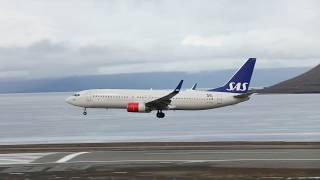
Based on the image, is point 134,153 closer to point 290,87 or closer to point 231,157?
point 231,157

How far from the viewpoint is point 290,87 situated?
378ft

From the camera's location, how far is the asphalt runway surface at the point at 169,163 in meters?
30.4

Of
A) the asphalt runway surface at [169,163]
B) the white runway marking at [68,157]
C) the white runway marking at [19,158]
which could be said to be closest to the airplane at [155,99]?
the asphalt runway surface at [169,163]

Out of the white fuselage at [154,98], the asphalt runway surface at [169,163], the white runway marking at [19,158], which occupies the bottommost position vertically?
the asphalt runway surface at [169,163]

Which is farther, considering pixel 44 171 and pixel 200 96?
pixel 200 96

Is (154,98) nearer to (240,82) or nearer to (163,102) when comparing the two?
(163,102)

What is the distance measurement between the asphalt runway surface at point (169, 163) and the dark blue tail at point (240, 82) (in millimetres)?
43523

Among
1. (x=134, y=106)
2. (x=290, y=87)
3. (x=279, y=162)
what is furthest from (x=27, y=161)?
(x=290, y=87)

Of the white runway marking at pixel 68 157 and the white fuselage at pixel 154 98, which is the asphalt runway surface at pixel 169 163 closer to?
the white runway marking at pixel 68 157

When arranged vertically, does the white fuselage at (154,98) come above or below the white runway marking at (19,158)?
above

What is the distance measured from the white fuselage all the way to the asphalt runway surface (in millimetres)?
38778

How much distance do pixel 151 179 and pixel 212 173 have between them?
3.76 metres

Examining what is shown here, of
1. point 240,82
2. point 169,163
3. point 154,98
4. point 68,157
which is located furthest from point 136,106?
point 169,163

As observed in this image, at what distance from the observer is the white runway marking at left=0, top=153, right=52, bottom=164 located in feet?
125
